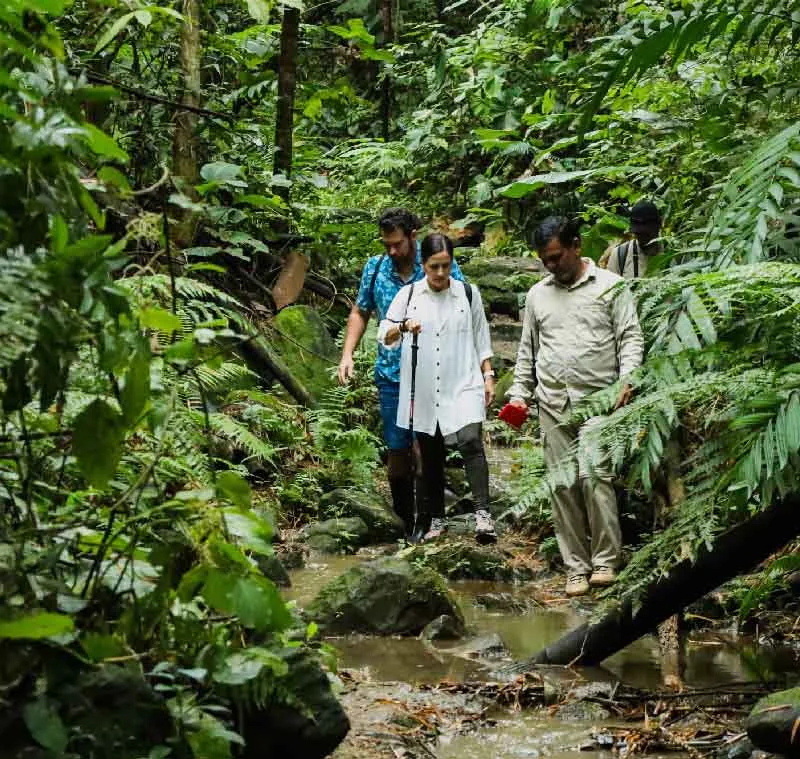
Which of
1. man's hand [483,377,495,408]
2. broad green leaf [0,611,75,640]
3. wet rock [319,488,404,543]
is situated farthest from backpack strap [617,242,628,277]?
broad green leaf [0,611,75,640]

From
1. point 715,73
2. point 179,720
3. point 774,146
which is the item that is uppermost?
point 715,73

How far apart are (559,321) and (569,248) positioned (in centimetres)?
42

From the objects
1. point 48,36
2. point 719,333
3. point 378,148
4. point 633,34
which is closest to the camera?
point 48,36

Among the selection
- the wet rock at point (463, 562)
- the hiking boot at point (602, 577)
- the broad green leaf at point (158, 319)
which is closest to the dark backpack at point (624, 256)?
the hiking boot at point (602, 577)

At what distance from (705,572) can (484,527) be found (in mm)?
3368

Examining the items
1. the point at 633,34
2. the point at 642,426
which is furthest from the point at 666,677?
the point at 633,34

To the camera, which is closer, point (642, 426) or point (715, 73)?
point (642, 426)

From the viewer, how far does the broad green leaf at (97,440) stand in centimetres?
219

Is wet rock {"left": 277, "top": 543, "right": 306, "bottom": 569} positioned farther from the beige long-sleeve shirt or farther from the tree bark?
the tree bark

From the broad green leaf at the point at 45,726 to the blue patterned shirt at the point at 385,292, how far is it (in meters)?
5.72

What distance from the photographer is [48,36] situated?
256 centimetres

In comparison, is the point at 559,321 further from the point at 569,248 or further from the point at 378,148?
the point at 378,148

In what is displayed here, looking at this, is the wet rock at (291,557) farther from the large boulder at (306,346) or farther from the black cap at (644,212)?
the black cap at (644,212)

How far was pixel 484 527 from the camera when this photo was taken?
7.38 metres
